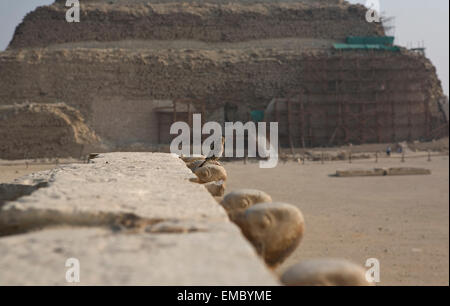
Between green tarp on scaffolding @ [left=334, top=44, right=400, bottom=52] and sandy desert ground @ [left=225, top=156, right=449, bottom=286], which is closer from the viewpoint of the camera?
sandy desert ground @ [left=225, top=156, right=449, bottom=286]

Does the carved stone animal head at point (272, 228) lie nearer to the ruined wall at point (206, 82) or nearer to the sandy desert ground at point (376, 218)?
the sandy desert ground at point (376, 218)

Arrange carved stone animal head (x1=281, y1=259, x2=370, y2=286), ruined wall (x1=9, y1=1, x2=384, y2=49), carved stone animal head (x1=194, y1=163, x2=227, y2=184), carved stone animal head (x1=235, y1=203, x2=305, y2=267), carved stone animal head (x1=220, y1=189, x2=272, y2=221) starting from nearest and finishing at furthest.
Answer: carved stone animal head (x1=281, y1=259, x2=370, y2=286)
carved stone animal head (x1=235, y1=203, x2=305, y2=267)
carved stone animal head (x1=220, y1=189, x2=272, y2=221)
carved stone animal head (x1=194, y1=163, x2=227, y2=184)
ruined wall (x1=9, y1=1, x2=384, y2=49)

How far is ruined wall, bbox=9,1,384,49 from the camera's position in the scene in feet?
137

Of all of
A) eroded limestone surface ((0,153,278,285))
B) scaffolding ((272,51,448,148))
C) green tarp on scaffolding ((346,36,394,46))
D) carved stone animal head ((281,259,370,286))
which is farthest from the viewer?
green tarp on scaffolding ((346,36,394,46))

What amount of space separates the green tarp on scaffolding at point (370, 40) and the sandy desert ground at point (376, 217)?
22787 mm

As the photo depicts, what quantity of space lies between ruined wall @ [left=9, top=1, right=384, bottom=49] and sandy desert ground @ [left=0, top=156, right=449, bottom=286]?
2596cm

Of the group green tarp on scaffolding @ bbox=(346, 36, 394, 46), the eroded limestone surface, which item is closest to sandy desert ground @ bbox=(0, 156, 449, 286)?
the eroded limestone surface

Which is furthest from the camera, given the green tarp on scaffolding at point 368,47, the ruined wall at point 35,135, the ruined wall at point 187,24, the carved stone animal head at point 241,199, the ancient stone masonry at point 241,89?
the ruined wall at point 187,24

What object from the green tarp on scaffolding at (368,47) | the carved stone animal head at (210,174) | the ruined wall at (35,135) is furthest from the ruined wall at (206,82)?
the carved stone animal head at (210,174)

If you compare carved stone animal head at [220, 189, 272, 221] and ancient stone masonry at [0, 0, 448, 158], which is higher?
ancient stone masonry at [0, 0, 448, 158]

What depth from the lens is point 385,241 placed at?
783 cm

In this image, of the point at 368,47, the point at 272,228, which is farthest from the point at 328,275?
the point at 368,47

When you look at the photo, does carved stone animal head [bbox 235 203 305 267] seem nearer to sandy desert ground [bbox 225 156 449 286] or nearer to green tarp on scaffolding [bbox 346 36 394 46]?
sandy desert ground [bbox 225 156 449 286]

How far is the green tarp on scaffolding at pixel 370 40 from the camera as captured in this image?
128ft
